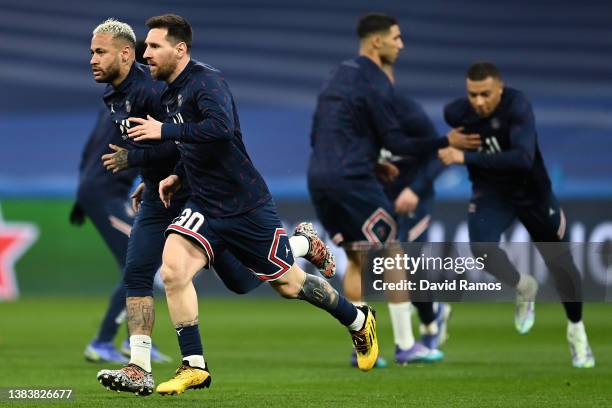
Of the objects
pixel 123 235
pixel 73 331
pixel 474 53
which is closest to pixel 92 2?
pixel 474 53

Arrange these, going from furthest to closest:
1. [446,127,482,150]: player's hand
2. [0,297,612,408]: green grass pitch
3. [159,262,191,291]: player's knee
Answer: [446,127,482,150]: player's hand → [0,297,612,408]: green grass pitch → [159,262,191,291]: player's knee

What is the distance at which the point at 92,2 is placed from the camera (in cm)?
2288

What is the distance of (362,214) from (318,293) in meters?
2.17

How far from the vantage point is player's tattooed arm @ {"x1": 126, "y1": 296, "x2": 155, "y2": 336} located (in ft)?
24.8

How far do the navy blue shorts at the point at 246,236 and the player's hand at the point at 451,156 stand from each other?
218 cm

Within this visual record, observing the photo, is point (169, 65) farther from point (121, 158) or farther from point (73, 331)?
point (73, 331)

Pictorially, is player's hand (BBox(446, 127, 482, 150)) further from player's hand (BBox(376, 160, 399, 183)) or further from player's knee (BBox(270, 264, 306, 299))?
player's knee (BBox(270, 264, 306, 299))

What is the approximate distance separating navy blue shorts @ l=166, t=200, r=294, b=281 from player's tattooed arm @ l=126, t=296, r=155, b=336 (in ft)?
1.72

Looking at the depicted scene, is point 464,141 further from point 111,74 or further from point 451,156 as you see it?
Answer: point 111,74

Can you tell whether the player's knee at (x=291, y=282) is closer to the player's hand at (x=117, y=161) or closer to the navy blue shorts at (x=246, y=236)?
the navy blue shorts at (x=246, y=236)

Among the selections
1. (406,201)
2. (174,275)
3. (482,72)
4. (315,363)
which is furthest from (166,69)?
(406,201)

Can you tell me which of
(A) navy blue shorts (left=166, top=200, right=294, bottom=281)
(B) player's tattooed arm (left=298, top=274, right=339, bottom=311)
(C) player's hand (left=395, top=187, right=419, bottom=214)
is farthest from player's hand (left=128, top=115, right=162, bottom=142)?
(C) player's hand (left=395, top=187, right=419, bottom=214)

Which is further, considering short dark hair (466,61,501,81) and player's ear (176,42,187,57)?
short dark hair (466,61,501,81)

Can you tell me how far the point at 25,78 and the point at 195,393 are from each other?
15.1m
